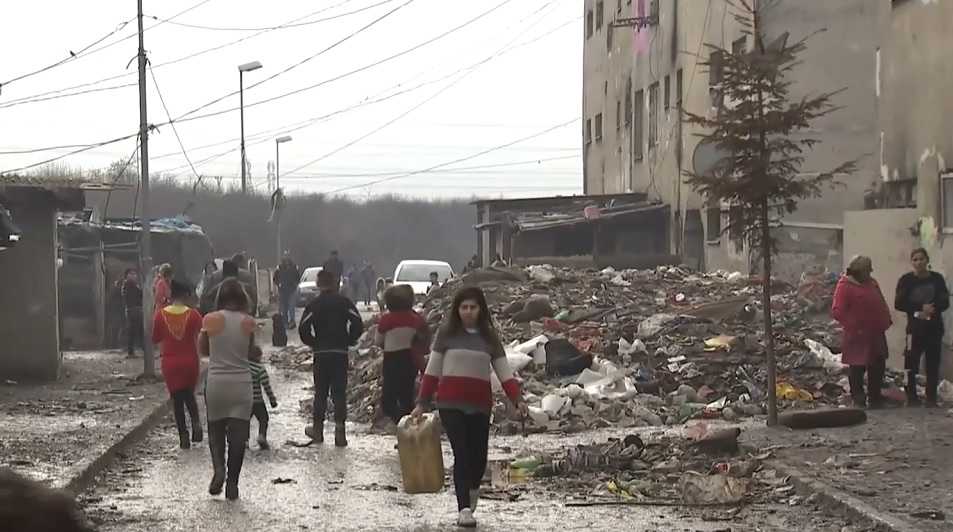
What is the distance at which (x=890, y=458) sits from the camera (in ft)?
39.7

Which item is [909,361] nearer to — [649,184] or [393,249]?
[649,184]

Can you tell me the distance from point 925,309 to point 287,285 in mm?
22006

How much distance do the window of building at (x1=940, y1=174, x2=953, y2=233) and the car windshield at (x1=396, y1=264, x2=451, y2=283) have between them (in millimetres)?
24090

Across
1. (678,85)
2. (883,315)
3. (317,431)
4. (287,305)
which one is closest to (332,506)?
(317,431)

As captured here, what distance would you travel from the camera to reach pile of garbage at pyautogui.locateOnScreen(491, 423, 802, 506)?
36.4 ft

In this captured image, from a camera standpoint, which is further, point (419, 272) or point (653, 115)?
point (419, 272)

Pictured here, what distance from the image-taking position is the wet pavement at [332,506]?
993 centimetres

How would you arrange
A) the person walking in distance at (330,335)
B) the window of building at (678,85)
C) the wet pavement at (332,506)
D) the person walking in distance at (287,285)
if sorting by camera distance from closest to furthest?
the wet pavement at (332,506)
the person walking in distance at (330,335)
the person walking in distance at (287,285)
the window of building at (678,85)

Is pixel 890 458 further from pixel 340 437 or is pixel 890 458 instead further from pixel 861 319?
pixel 340 437

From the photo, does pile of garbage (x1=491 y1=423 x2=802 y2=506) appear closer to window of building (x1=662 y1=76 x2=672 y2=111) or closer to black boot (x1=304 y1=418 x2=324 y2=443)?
black boot (x1=304 y1=418 x2=324 y2=443)

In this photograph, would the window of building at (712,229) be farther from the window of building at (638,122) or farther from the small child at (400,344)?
the small child at (400,344)

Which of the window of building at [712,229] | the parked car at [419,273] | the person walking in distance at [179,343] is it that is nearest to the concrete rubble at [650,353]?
the person walking in distance at [179,343]

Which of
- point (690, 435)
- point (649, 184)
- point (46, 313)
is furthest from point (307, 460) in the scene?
point (649, 184)

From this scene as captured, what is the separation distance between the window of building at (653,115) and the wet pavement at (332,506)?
25735 mm
